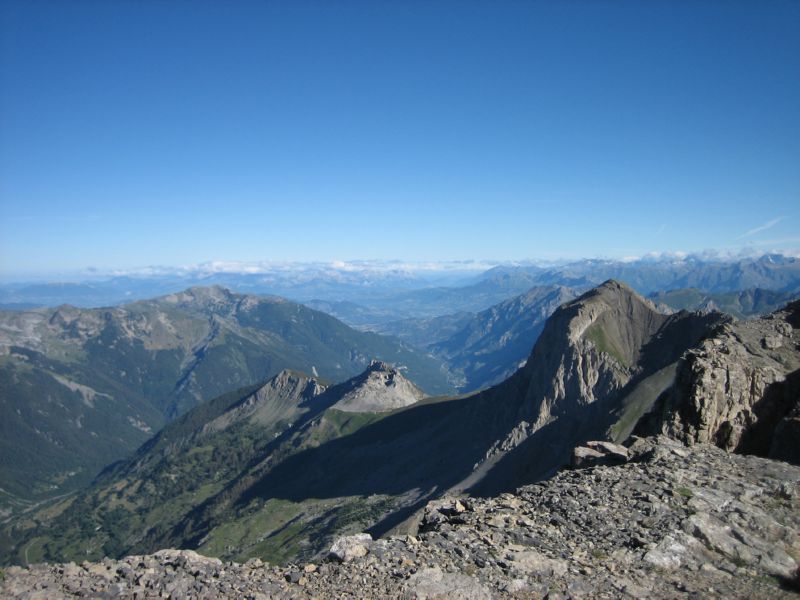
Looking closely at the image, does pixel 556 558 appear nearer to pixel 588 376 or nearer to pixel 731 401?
pixel 731 401

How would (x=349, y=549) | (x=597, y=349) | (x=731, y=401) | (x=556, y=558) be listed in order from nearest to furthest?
(x=556, y=558) < (x=349, y=549) < (x=731, y=401) < (x=597, y=349)

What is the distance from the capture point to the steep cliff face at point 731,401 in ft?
94.4

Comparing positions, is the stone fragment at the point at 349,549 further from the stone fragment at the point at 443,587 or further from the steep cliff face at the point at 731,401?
the steep cliff face at the point at 731,401

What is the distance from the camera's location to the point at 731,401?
98.0ft

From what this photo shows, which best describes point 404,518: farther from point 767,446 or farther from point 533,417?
point 767,446

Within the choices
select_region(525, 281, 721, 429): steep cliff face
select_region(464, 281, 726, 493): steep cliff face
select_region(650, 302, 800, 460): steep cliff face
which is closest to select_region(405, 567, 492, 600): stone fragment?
select_region(650, 302, 800, 460): steep cliff face

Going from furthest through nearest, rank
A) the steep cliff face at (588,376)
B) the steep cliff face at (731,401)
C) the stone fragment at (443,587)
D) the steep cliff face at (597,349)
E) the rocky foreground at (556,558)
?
the steep cliff face at (597,349), the steep cliff face at (588,376), the steep cliff face at (731,401), the rocky foreground at (556,558), the stone fragment at (443,587)

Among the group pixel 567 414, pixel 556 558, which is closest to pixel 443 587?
pixel 556 558

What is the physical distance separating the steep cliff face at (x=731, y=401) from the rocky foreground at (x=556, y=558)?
6.52m

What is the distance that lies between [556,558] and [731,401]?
1920 cm

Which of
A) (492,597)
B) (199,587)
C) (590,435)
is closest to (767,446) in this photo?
(492,597)

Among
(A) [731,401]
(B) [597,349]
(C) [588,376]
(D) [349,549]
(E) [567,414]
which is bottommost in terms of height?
(E) [567,414]

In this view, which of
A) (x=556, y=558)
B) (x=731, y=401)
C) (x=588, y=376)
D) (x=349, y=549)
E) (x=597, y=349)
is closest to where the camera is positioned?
(x=556, y=558)

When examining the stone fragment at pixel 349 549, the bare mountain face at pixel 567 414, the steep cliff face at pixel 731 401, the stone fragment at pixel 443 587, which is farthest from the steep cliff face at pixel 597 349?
the stone fragment at pixel 443 587
